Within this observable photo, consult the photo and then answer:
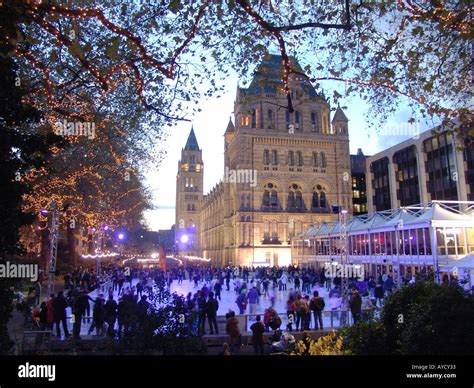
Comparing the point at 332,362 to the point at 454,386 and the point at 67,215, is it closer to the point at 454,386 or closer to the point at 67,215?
the point at 454,386

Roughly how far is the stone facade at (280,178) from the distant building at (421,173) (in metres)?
4.10

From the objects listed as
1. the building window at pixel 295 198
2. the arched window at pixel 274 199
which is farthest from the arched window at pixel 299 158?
the arched window at pixel 274 199

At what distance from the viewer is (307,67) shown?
753 centimetres

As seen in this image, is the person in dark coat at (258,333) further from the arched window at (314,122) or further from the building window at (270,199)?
the arched window at (314,122)

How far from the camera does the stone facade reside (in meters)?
52.1

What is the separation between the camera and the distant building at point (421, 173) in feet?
127

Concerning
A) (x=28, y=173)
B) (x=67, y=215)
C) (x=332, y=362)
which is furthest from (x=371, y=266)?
(x=332, y=362)

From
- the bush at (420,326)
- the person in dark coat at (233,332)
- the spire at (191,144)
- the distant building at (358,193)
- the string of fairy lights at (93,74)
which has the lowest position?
the person in dark coat at (233,332)

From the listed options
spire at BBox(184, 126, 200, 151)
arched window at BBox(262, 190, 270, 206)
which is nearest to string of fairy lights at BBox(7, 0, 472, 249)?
arched window at BBox(262, 190, 270, 206)

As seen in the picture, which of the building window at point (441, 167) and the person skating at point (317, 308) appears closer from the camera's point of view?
the person skating at point (317, 308)

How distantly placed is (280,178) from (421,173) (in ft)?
58.4

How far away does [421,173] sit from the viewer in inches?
1768

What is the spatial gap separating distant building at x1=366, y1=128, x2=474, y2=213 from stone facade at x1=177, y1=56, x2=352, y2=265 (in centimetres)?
410

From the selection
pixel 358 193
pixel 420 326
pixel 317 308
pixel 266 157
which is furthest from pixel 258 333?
pixel 358 193
